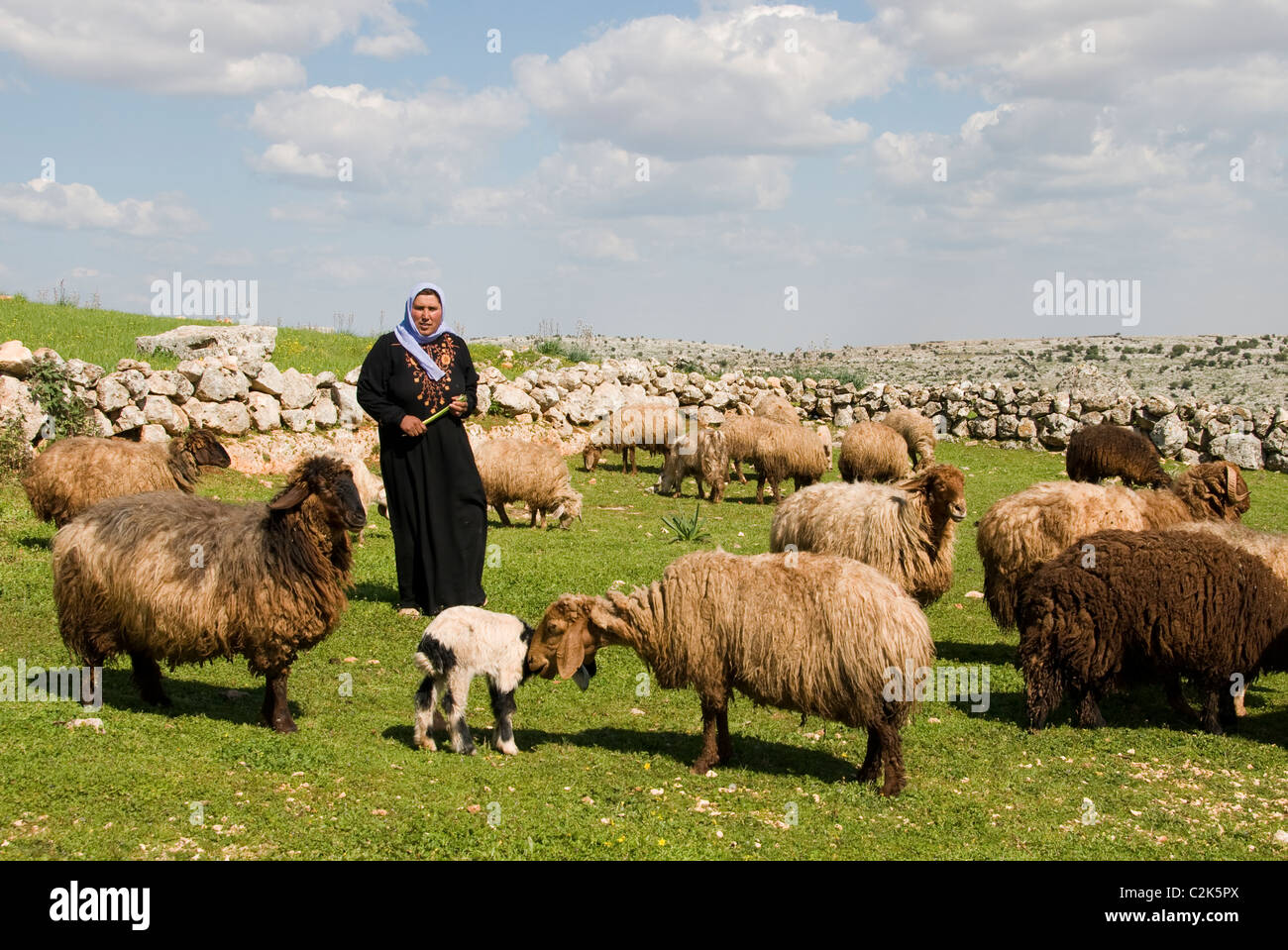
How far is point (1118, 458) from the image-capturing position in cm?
1886

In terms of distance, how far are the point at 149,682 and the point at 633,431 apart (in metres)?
14.6

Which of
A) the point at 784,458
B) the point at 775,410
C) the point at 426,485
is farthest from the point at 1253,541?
the point at 775,410

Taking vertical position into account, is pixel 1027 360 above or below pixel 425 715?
above

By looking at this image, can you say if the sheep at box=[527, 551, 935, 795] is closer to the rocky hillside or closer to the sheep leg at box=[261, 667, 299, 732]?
the sheep leg at box=[261, 667, 299, 732]

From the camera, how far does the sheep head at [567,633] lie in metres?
6.62

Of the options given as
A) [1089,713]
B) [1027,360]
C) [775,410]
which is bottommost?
[1089,713]

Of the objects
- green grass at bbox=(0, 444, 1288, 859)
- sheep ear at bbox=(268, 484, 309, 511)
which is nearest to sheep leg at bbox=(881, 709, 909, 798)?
green grass at bbox=(0, 444, 1288, 859)

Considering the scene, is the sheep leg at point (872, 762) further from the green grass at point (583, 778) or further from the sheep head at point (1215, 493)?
the sheep head at point (1215, 493)

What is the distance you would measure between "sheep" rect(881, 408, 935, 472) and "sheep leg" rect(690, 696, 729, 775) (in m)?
16.7

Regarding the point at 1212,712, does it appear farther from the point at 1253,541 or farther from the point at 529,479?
the point at 529,479

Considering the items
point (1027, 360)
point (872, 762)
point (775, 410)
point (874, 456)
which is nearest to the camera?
point (872, 762)

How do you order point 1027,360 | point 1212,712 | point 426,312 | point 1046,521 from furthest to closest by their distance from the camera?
point 1027,360, point 426,312, point 1046,521, point 1212,712

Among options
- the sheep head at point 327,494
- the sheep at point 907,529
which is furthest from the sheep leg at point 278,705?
the sheep at point 907,529

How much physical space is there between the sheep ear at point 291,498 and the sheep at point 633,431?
13.9 m
